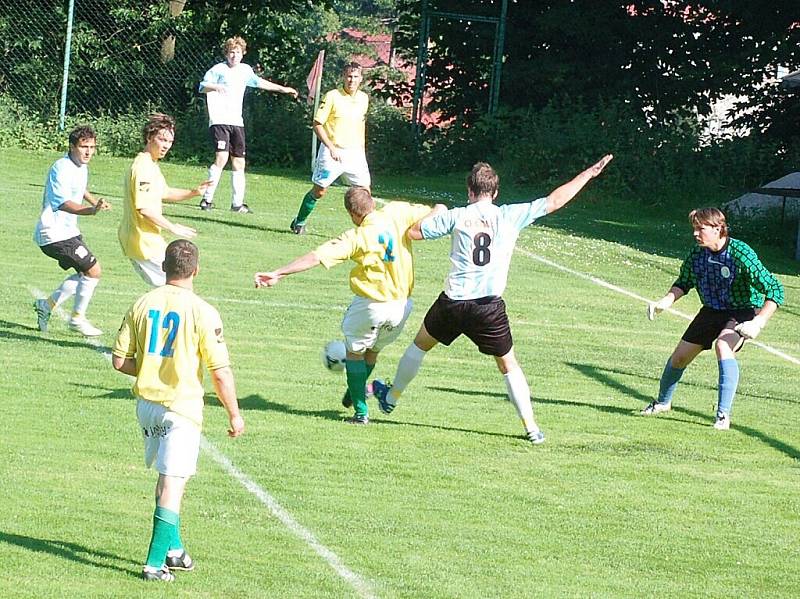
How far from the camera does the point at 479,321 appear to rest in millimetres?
9492

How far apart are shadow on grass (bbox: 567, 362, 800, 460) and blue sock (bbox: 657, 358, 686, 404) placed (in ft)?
0.71

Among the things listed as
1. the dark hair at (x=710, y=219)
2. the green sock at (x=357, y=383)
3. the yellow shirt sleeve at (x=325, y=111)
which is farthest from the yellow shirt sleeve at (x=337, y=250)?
the yellow shirt sleeve at (x=325, y=111)

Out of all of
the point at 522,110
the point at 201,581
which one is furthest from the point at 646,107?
the point at 201,581

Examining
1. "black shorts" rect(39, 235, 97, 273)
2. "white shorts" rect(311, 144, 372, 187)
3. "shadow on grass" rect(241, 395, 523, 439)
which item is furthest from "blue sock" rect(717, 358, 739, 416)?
"white shorts" rect(311, 144, 372, 187)

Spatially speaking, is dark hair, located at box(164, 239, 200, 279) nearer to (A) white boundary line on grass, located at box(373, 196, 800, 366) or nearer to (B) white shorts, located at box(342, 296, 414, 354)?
(B) white shorts, located at box(342, 296, 414, 354)

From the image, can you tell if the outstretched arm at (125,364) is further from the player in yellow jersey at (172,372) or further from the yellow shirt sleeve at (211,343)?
the yellow shirt sleeve at (211,343)

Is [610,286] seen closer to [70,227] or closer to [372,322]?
[70,227]

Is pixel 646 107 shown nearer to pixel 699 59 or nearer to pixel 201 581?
pixel 699 59

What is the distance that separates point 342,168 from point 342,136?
1.32 feet

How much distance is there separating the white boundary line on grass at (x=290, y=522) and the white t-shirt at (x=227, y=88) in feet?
34.9

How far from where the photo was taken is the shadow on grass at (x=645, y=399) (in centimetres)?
1031

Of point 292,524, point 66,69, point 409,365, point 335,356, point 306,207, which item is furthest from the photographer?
point 66,69

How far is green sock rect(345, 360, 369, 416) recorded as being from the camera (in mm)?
9969

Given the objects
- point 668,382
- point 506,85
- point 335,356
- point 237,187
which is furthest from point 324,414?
point 506,85
